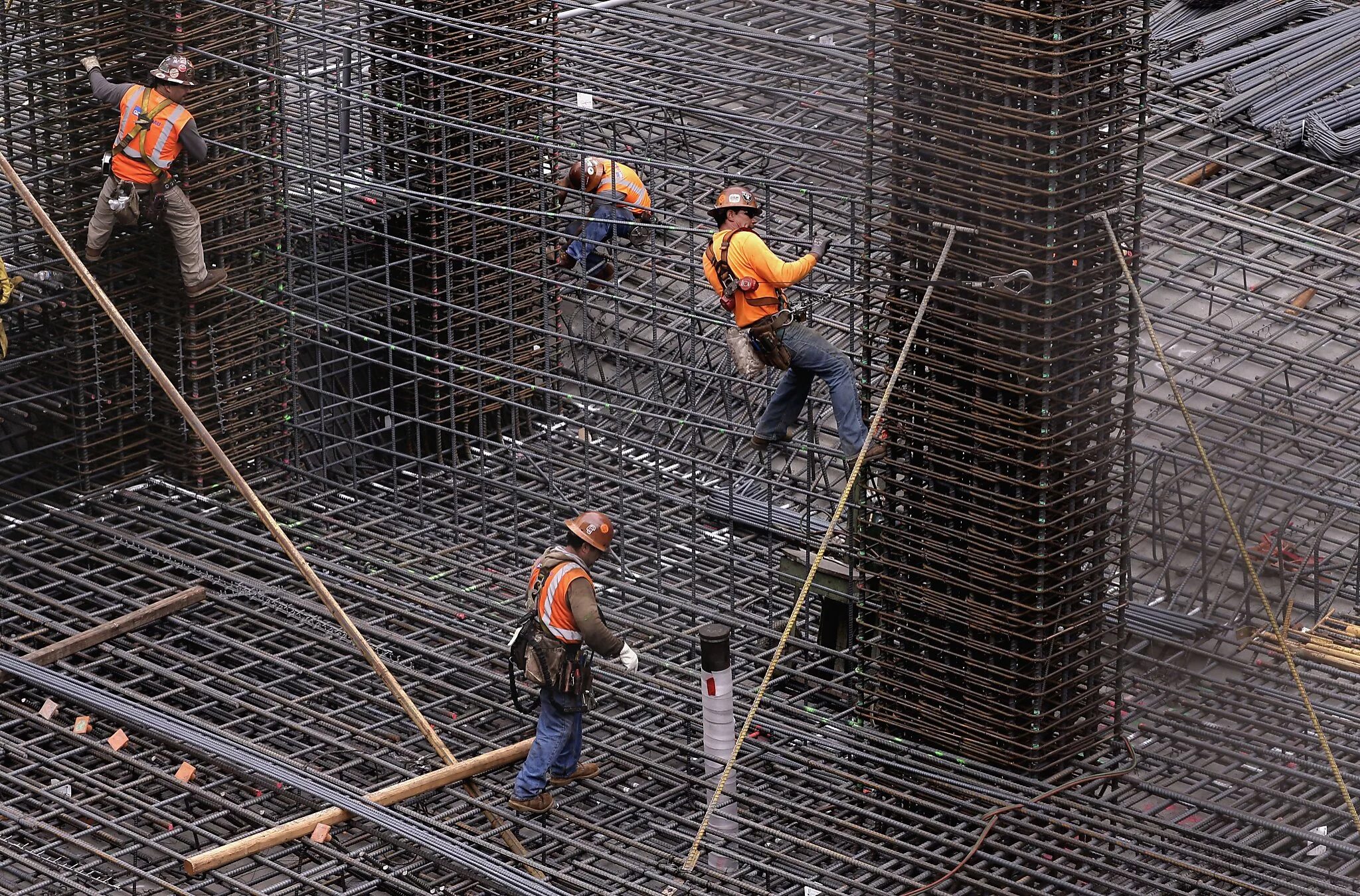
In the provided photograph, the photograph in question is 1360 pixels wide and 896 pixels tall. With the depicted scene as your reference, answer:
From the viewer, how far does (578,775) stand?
20.1m

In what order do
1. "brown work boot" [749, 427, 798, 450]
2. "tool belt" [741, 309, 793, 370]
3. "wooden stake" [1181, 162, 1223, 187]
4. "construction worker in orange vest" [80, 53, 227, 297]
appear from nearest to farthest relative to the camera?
"tool belt" [741, 309, 793, 370] → "brown work boot" [749, 427, 798, 450] → "construction worker in orange vest" [80, 53, 227, 297] → "wooden stake" [1181, 162, 1223, 187]

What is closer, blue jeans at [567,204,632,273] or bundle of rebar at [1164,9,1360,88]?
blue jeans at [567,204,632,273]

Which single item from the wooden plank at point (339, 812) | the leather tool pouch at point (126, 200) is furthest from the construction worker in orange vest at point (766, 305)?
the leather tool pouch at point (126, 200)

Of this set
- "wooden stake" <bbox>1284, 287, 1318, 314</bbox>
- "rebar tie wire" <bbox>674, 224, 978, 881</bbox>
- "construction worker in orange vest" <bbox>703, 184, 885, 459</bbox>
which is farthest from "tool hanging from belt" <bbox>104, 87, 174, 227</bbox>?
"wooden stake" <bbox>1284, 287, 1318, 314</bbox>

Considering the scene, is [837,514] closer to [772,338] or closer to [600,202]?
[772,338]

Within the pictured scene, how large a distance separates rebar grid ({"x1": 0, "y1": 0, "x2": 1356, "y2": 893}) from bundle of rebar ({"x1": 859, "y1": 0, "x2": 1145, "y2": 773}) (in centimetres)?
68

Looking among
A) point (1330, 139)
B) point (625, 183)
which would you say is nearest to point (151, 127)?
point (625, 183)

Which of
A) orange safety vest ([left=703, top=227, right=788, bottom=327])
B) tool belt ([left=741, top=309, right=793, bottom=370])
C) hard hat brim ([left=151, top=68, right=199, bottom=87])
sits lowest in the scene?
A: tool belt ([left=741, top=309, right=793, bottom=370])

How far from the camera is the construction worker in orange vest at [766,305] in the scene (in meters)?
20.9

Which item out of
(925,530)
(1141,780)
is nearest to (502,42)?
(925,530)

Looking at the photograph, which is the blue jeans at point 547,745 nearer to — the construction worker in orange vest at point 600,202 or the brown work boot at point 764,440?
the brown work boot at point 764,440

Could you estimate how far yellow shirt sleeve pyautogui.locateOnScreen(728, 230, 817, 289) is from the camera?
2083 centimetres

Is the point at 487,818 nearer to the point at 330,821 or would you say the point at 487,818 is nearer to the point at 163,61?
the point at 330,821

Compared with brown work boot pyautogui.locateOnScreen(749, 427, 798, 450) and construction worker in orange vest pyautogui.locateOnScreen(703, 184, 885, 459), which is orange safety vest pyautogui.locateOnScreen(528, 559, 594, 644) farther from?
brown work boot pyautogui.locateOnScreen(749, 427, 798, 450)
